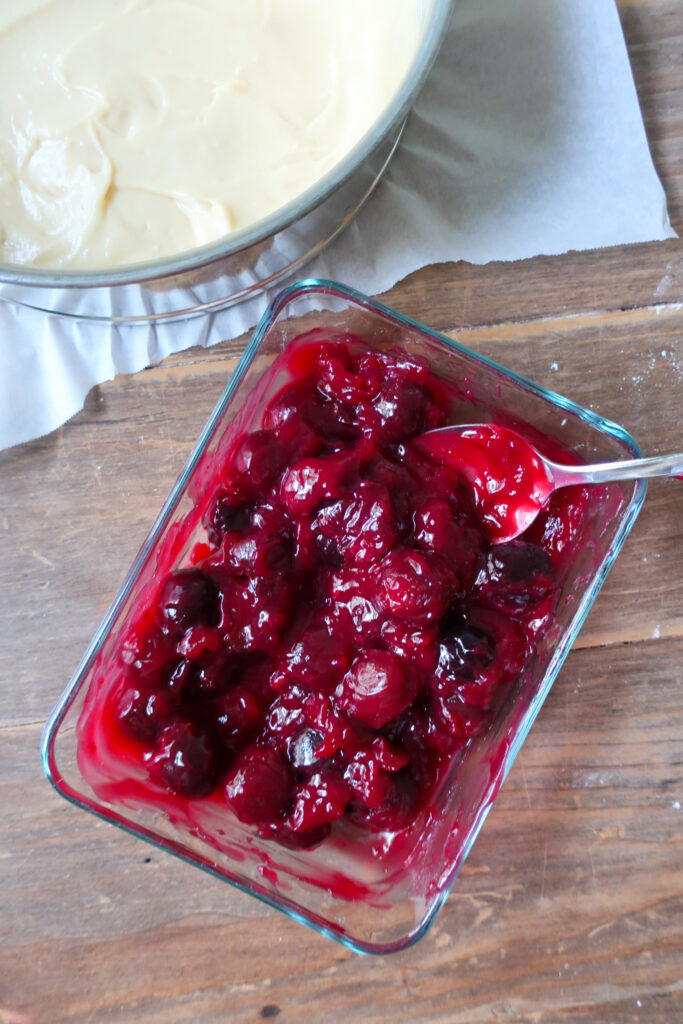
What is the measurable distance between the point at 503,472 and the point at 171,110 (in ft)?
2.68

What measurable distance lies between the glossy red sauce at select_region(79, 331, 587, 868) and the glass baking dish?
29 mm

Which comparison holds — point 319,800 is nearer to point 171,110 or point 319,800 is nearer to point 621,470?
point 621,470

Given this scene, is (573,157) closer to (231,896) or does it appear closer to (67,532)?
(67,532)

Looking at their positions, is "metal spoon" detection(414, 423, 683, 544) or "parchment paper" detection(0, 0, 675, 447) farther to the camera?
"parchment paper" detection(0, 0, 675, 447)

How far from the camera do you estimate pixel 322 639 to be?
41.7 inches

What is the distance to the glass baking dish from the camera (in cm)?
114

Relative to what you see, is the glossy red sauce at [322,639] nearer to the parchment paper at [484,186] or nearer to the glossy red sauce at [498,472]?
the glossy red sauce at [498,472]

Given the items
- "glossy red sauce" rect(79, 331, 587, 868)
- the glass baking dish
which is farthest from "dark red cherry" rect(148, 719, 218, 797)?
the glass baking dish

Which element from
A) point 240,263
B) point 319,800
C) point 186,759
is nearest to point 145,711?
point 186,759

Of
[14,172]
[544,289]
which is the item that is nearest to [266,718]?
[544,289]

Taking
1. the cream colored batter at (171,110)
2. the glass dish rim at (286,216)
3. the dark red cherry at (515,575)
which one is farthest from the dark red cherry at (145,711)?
the cream colored batter at (171,110)

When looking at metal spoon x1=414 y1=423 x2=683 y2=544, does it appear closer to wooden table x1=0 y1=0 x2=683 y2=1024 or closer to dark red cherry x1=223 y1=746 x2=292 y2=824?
wooden table x1=0 y1=0 x2=683 y2=1024

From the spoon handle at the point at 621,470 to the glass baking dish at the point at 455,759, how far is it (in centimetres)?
6

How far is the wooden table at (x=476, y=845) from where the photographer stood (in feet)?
4.30
